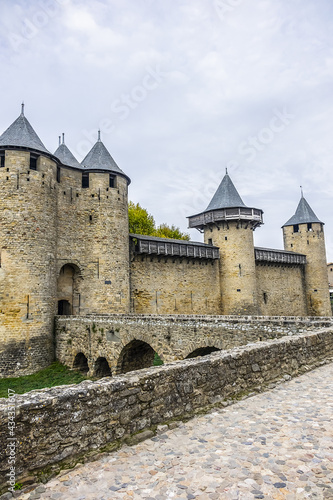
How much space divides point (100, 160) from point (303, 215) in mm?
22080

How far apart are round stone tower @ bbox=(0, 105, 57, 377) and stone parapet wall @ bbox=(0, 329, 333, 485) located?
13.5m

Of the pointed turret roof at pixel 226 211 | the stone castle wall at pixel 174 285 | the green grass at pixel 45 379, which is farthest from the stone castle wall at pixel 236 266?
the green grass at pixel 45 379

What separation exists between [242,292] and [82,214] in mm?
12717

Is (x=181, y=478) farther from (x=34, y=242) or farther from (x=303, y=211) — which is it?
(x=303, y=211)

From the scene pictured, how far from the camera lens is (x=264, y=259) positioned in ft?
93.5

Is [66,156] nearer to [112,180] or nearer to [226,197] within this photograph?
[112,180]

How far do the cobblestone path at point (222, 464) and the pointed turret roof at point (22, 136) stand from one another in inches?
664

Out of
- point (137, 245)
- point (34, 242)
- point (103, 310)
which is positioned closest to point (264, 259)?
point (137, 245)

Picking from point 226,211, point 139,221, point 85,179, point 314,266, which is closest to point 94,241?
point 85,179

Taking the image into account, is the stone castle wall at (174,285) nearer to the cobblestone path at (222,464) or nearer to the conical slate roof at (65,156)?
the conical slate roof at (65,156)

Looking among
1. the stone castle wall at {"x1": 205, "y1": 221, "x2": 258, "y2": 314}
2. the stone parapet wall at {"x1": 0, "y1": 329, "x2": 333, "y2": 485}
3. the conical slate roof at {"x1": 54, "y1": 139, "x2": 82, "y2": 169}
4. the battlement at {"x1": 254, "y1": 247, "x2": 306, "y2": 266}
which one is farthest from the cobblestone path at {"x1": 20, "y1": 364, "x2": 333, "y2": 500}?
the battlement at {"x1": 254, "y1": 247, "x2": 306, "y2": 266}

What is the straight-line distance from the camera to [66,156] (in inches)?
850

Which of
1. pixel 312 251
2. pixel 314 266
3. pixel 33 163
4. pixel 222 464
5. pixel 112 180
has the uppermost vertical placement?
pixel 112 180

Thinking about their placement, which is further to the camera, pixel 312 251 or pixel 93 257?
pixel 312 251
